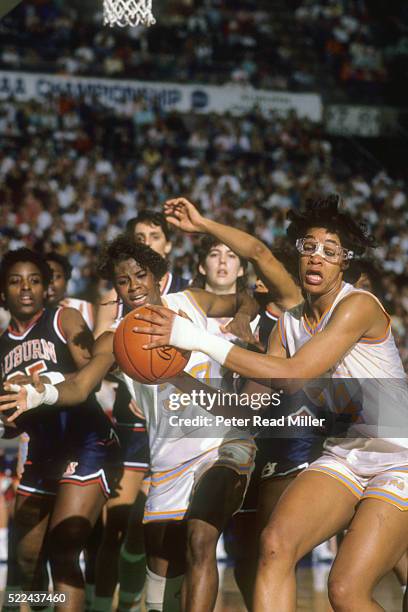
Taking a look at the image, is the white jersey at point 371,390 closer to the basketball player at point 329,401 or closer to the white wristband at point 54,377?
the basketball player at point 329,401

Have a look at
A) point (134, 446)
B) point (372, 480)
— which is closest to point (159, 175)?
point (134, 446)

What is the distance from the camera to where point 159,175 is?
1426 centimetres

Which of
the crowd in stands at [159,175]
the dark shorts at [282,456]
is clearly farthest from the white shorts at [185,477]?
the crowd in stands at [159,175]

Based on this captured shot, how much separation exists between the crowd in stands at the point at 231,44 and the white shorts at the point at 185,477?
12.4m

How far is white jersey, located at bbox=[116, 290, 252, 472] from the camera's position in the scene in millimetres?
4230

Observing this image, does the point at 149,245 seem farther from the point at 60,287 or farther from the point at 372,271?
the point at 372,271

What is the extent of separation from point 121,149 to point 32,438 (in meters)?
10.8

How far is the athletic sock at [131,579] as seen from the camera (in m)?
4.81

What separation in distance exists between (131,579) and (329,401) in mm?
1649

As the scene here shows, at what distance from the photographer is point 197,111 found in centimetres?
1616

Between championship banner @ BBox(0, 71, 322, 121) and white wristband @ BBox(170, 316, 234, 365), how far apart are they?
12.2 meters

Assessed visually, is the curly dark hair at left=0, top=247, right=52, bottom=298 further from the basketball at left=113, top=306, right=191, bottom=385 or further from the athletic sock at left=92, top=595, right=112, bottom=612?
the athletic sock at left=92, top=595, right=112, bottom=612

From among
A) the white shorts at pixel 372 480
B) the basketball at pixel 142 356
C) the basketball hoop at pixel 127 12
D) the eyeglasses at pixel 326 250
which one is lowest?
the white shorts at pixel 372 480

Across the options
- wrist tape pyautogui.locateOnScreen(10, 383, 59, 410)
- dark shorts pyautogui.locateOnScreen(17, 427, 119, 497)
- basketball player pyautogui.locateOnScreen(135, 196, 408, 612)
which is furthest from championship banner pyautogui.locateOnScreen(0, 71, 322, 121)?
basketball player pyautogui.locateOnScreen(135, 196, 408, 612)
